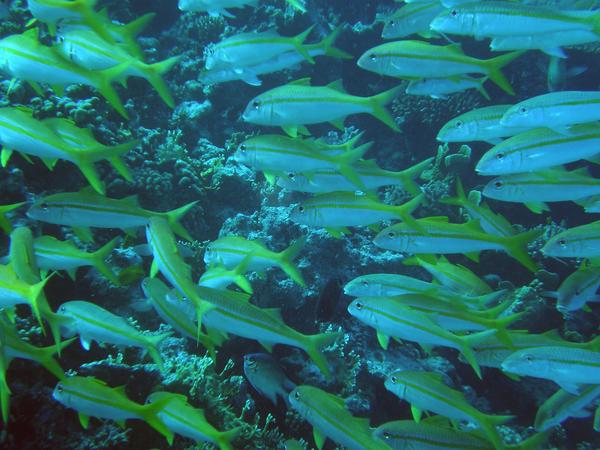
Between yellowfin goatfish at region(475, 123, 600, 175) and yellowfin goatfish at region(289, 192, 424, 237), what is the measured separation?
738 mm

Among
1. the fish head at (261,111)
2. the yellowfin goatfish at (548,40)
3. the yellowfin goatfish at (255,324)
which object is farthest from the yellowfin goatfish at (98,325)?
the yellowfin goatfish at (548,40)

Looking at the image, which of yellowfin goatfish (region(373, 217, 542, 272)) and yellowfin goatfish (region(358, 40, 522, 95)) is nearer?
yellowfin goatfish (region(373, 217, 542, 272))

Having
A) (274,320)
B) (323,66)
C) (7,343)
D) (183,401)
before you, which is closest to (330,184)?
(274,320)

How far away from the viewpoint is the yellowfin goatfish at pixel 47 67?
131 inches

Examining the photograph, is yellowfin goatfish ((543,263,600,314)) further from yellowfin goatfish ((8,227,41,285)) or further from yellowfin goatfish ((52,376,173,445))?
yellowfin goatfish ((8,227,41,285))

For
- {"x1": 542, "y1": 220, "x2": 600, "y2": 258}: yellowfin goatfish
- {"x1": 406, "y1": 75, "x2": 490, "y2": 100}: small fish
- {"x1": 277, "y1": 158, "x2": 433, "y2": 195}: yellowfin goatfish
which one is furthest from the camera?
{"x1": 406, "y1": 75, "x2": 490, "y2": 100}: small fish

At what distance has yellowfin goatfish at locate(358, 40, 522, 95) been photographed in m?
3.63

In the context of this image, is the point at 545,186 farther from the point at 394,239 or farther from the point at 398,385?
the point at 398,385

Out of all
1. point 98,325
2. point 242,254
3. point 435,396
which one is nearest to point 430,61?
point 242,254

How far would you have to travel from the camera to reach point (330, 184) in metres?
3.83

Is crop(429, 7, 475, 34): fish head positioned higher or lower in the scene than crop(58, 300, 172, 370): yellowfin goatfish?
higher

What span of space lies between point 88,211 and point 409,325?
2.75 meters

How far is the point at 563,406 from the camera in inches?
143

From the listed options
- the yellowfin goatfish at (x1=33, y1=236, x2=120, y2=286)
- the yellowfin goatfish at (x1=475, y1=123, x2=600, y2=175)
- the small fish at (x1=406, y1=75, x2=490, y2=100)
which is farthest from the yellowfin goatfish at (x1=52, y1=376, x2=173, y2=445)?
the small fish at (x1=406, y1=75, x2=490, y2=100)
